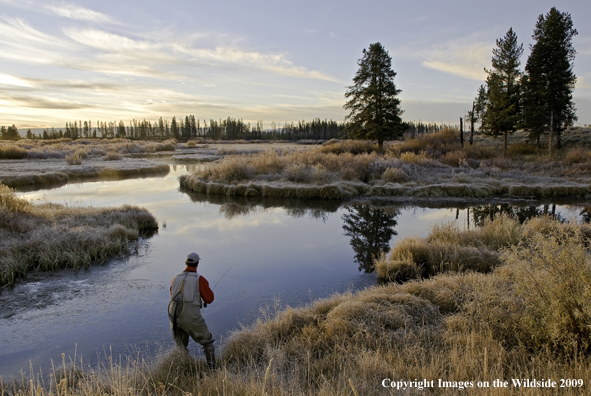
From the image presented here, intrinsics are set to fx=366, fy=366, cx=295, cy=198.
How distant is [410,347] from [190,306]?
112 inches

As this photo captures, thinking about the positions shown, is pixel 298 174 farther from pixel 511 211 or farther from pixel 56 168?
pixel 56 168

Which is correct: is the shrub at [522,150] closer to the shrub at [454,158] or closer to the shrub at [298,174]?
the shrub at [454,158]

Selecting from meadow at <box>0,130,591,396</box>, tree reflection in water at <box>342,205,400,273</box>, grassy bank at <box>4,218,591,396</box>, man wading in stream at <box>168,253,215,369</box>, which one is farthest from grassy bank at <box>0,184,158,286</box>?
tree reflection in water at <box>342,205,400,273</box>

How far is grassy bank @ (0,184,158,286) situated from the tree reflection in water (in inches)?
259

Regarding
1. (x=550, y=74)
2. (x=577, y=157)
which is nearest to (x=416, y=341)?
Answer: (x=577, y=157)

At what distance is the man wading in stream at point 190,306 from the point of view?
4750mm

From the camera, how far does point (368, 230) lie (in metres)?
12.8

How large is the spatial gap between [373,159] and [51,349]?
21.8 m

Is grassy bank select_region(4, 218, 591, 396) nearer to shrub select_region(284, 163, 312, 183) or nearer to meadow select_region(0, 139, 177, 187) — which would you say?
shrub select_region(284, 163, 312, 183)

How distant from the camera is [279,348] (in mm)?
4762

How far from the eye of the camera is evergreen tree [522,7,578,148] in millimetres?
29641

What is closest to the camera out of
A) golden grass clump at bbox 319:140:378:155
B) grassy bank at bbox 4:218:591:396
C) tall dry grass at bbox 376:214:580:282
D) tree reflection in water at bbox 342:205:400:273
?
grassy bank at bbox 4:218:591:396

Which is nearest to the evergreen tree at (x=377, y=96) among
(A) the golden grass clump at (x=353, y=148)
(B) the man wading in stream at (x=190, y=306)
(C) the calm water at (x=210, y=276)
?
(A) the golden grass clump at (x=353, y=148)

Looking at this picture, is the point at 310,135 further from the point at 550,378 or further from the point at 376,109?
the point at 550,378
